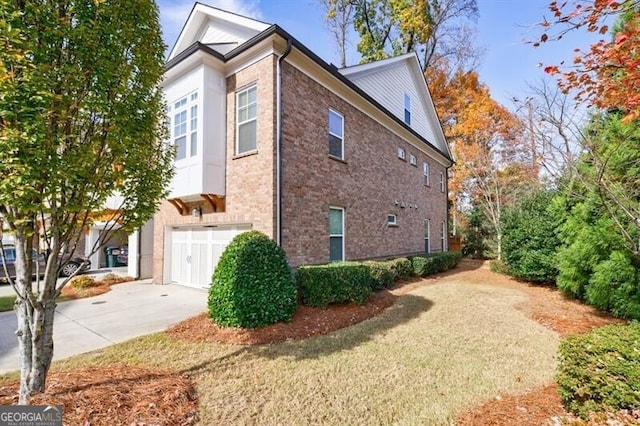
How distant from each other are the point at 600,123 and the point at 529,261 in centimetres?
531

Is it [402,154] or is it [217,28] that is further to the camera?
[402,154]

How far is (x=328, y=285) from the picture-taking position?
688cm

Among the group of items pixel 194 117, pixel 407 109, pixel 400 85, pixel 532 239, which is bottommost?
pixel 532 239

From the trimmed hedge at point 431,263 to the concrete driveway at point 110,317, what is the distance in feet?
25.9

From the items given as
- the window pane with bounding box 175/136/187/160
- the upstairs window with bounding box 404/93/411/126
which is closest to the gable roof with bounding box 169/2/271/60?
the window pane with bounding box 175/136/187/160

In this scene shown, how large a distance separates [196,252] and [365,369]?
23.0 feet

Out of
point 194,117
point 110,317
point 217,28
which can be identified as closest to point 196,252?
point 110,317

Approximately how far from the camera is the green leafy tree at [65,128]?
2.59 m

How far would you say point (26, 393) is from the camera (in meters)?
3.05

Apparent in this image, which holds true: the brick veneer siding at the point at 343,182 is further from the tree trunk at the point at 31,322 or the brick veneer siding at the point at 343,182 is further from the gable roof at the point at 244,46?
the tree trunk at the point at 31,322

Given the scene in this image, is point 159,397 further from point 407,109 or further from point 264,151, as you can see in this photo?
point 407,109

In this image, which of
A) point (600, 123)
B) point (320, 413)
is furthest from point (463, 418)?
point (600, 123)

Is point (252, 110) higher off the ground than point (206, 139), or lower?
higher

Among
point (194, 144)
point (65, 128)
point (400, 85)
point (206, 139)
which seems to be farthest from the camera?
point (400, 85)
